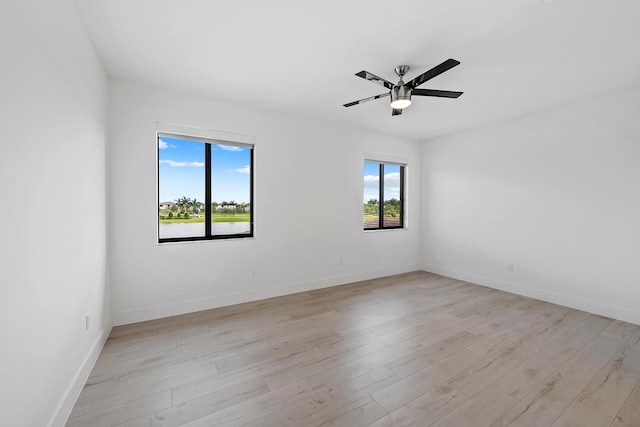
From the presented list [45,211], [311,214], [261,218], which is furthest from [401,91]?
[45,211]

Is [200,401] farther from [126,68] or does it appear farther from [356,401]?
[126,68]

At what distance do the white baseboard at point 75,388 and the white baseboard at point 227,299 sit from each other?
51 centimetres

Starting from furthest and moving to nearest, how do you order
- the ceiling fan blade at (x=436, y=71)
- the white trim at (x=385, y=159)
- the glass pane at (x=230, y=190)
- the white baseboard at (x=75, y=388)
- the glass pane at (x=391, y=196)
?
the glass pane at (x=391, y=196) < the white trim at (x=385, y=159) < the glass pane at (x=230, y=190) < the ceiling fan blade at (x=436, y=71) < the white baseboard at (x=75, y=388)

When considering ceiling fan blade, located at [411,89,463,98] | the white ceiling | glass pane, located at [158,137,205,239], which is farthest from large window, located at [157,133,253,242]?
ceiling fan blade, located at [411,89,463,98]

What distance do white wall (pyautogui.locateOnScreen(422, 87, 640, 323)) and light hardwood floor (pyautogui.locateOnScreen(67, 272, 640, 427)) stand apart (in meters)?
0.50

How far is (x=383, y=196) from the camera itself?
5160mm

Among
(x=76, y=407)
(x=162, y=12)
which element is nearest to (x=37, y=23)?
(x=162, y=12)

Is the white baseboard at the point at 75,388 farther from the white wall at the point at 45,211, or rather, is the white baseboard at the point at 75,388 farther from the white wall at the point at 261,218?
the white wall at the point at 261,218

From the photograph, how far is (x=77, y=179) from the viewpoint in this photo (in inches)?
74.0

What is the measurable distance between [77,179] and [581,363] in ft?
14.0

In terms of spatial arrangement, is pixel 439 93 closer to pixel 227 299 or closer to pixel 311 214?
pixel 311 214

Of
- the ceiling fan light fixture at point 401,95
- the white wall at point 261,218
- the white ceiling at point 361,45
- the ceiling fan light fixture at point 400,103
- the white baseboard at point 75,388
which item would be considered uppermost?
the white ceiling at point 361,45

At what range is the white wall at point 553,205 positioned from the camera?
122 inches

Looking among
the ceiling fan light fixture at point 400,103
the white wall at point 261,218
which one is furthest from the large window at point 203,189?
the ceiling fan light fixture at point 400,103
